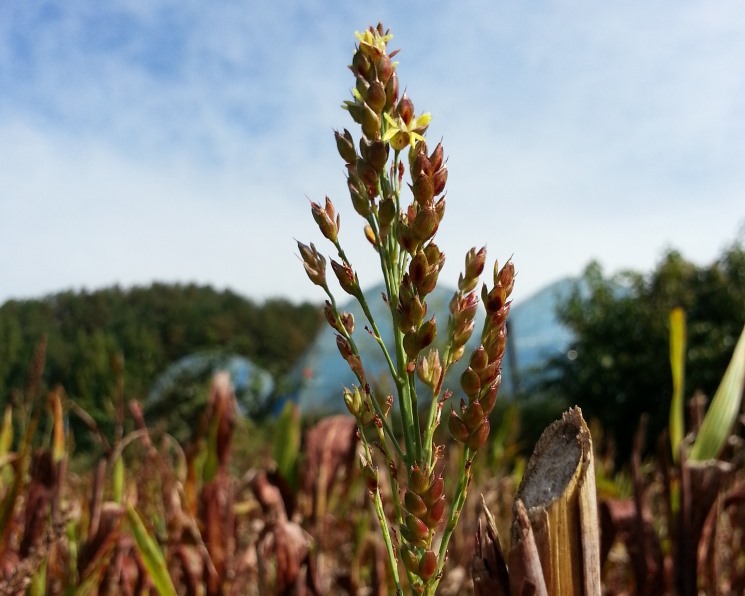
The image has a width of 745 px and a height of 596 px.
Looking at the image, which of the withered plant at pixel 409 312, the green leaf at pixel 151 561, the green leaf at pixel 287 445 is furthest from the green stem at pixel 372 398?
the green leaf at pixel 287 445

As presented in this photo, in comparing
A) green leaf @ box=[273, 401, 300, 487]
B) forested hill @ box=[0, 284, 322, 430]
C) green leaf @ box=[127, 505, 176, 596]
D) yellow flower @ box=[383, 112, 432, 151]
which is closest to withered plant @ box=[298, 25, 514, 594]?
yellow flower @ box=[383, 112, 432, 151]

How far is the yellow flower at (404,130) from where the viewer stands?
12.0 inches

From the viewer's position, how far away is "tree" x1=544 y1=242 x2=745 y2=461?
10.2 metres

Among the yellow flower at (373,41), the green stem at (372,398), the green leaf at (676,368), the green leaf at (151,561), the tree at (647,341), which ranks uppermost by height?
the tree at (647,341)

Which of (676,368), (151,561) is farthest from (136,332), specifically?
(676,368)

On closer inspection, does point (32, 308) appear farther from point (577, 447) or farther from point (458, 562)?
point (577, 447)

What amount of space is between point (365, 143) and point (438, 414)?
0.12 metres

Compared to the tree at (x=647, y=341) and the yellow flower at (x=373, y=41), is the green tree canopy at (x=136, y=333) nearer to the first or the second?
the tree at (x=647, y=341)

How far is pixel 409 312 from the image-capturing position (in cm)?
29

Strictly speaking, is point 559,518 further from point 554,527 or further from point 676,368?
point 676,368

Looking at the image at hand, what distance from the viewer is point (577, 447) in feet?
0.95

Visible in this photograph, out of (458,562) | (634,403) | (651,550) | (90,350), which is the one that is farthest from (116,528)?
(90,350)

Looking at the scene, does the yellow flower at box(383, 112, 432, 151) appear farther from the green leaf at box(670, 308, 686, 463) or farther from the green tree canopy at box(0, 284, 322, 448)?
the green tree canopy at box(0, 284, 322, 448)

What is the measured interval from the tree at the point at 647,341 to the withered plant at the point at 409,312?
1020cm
